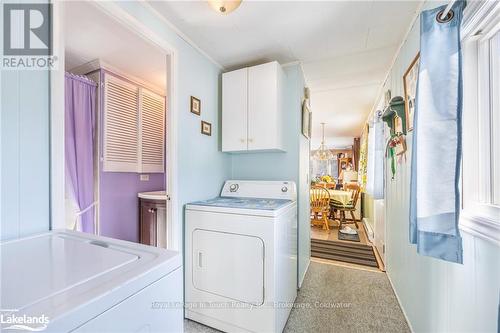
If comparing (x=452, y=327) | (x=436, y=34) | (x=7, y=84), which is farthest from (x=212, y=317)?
(x=436, y=34)

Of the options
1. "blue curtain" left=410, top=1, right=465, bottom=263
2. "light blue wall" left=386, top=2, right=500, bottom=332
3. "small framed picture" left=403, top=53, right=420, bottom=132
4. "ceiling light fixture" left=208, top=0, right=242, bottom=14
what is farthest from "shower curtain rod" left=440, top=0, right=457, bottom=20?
"ceiling light fixture" left=208, top=0, right=242, bottom=14

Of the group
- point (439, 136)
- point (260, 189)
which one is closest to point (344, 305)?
point (260, 189)

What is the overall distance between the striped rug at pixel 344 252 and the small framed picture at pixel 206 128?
2334 millimetres

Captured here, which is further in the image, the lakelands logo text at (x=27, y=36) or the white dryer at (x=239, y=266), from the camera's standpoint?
the white dryer at (x=239, y=266)

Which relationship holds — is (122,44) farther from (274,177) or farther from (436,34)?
(436,34)

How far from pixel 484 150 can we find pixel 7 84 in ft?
6.68

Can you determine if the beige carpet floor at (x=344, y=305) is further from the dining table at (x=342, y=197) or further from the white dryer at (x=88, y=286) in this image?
the dining table at (x=342, y=197)

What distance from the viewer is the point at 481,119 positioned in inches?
37.5

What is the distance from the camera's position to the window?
33.9 inches

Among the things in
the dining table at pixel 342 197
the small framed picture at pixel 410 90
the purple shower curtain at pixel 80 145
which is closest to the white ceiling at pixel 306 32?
the small framed picture at pixel 410 90

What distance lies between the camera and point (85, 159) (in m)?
2.23

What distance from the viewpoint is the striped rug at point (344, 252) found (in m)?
2.90

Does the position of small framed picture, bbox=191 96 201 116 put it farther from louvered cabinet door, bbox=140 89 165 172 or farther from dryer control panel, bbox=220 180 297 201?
louvered cabinet door, bbox=140 89 165 172

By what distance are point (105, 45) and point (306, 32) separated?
1.82m
